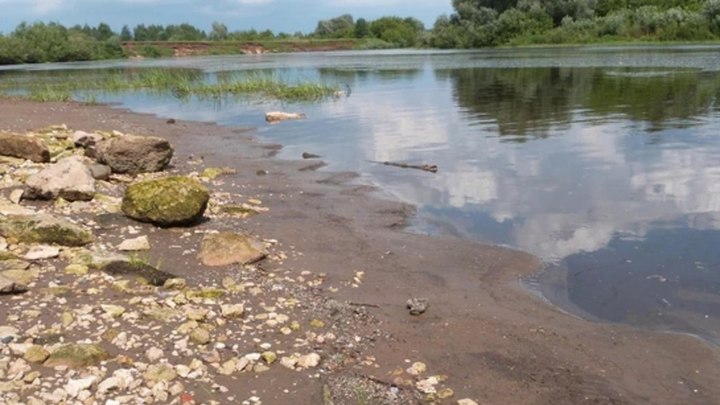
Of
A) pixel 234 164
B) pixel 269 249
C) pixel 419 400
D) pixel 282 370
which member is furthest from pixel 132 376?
pixel 234 164

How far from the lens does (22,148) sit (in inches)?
565

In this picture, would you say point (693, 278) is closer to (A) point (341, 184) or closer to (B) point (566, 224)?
(B) point (566, 224)

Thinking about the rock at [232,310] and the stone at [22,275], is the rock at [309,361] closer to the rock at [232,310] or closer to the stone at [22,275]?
the rock at [232,310]

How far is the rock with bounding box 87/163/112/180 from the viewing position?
13.7m

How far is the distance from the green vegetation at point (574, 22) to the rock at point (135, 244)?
79.6m

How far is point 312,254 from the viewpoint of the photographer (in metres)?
10.1

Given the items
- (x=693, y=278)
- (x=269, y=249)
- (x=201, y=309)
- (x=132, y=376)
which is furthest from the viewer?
(x=269, y=249)

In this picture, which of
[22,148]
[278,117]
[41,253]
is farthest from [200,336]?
[278,117]

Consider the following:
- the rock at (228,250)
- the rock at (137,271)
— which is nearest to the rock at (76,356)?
the rock at (137,271)

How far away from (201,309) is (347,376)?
1.91 m

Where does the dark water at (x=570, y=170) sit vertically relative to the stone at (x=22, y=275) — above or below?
below

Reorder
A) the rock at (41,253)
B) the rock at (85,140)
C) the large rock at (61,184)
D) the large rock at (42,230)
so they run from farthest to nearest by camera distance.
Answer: the rock at (85,140) → the large rock at (61,184) → the large rock at (42,230) → the rock at (41,253)

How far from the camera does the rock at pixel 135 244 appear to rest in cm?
921

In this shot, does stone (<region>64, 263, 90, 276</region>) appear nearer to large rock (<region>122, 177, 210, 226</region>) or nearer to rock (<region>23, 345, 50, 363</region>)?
rock (<region>23, 345, 50, 363</region>)
